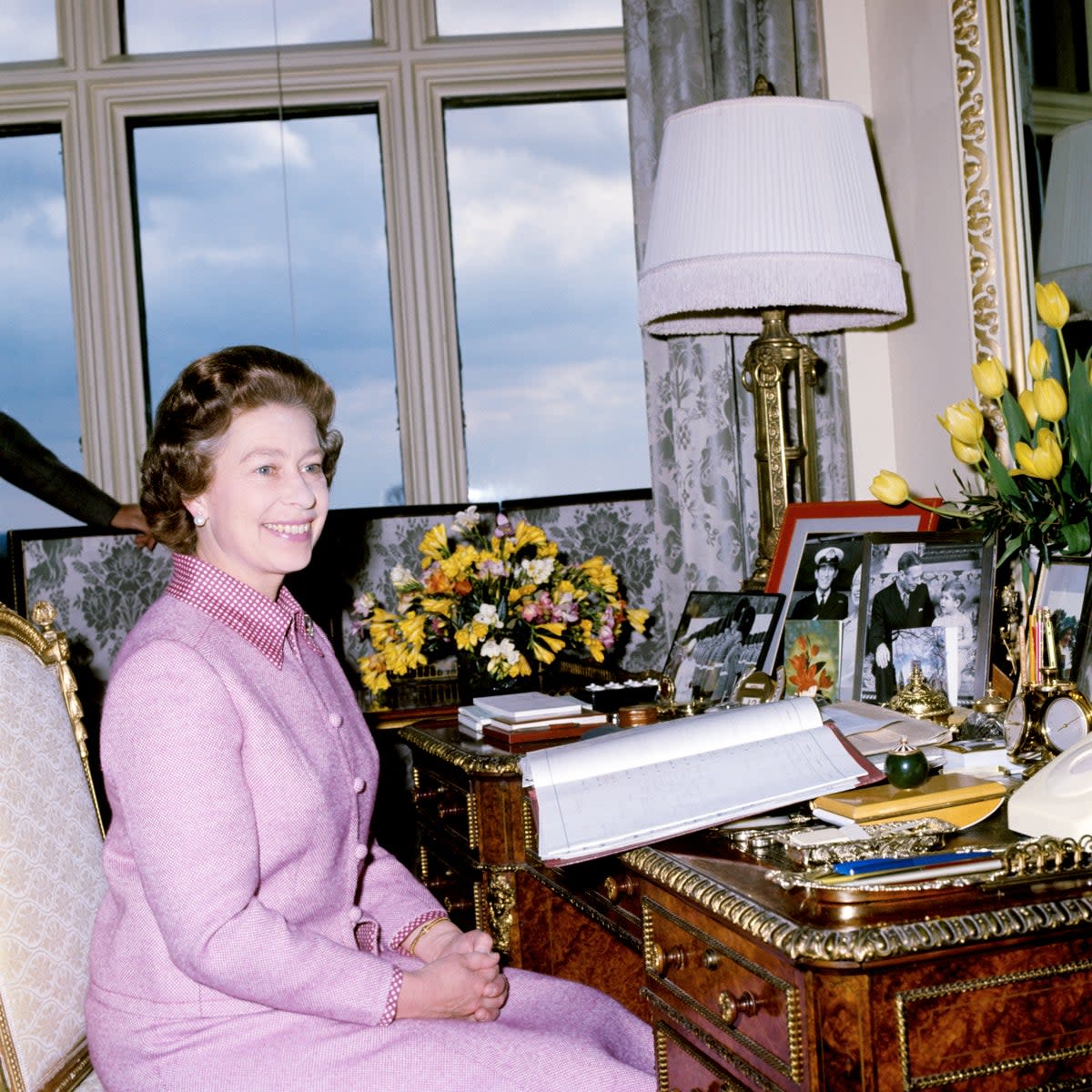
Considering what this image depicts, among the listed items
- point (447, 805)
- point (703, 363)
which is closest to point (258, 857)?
point (447, 805)

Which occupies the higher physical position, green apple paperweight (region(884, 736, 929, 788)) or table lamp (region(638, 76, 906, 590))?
table lamp (region(638, 76, 906, 590))

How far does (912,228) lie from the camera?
98.7 inches

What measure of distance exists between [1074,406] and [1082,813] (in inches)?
30.0

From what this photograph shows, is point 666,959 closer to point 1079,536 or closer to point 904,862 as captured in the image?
point 904,862

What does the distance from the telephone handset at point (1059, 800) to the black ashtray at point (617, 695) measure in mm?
1001

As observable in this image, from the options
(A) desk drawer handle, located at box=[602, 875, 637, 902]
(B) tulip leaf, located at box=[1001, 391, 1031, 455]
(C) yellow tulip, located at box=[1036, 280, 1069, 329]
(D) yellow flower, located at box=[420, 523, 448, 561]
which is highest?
(C) yellow tulip, located at box=[1036, 280, 1069, 329]

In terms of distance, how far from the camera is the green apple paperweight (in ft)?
4.00

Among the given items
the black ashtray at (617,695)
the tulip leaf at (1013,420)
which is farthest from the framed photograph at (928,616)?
the black ashtray at (617,695)

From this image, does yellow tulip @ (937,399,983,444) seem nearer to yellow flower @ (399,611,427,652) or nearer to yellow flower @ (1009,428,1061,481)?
yellow flower @ (1009,428,1061,481)

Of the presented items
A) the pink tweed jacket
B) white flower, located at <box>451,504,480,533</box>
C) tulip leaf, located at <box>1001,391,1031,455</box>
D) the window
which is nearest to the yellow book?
the pink tweed jacket

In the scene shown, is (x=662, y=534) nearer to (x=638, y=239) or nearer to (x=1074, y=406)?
(x=638, y=239)

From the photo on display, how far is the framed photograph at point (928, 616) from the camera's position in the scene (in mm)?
1738

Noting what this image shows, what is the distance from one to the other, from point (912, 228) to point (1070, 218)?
575 millimetres

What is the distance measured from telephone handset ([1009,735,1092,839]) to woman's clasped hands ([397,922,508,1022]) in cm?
61
